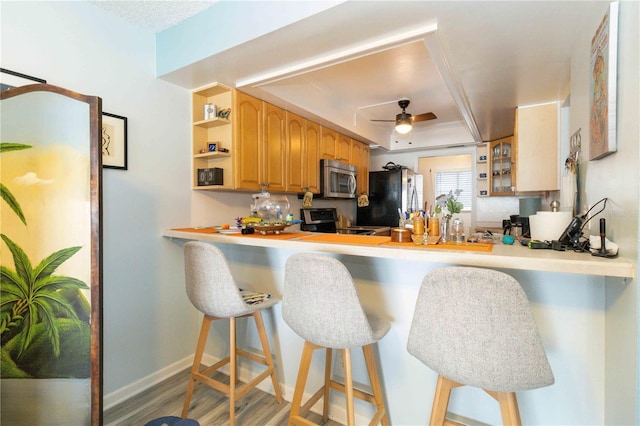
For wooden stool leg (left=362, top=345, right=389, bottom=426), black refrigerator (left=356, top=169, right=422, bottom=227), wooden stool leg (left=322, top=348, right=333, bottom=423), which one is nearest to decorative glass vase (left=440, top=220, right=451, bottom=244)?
Answer: wooden stool leg (left=362, top=345, right=389, bottom=426)

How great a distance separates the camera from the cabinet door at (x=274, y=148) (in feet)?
9.21

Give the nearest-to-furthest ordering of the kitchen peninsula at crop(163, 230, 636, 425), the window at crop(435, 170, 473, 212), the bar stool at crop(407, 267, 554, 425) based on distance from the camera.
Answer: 1. the bar stool at crop(407, 267, 554, 425)
2. the kitchen peninsula at crop(163, 230, 636, 425)
3. the window at crop(435, 170, 473, 212)

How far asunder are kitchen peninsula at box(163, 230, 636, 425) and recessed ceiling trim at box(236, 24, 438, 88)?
3.69ft

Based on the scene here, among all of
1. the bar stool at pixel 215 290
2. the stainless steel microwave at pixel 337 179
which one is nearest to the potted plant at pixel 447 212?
the bar stool at pixel 215 290

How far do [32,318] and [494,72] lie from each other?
3.01 metres

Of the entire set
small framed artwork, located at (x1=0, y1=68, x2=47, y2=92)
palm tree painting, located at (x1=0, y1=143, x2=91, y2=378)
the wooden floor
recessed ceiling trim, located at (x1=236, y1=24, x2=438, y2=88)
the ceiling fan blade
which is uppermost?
the ceiling fan blade

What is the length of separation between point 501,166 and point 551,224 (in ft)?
10.0

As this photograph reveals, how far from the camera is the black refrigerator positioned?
177 inches

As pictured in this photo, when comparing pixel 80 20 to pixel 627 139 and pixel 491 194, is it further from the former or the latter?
pixel 491 194

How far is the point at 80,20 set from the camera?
191 centimetres

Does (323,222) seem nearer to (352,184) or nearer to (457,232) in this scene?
(352,184)

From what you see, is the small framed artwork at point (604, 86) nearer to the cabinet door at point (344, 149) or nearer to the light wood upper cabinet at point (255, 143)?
the light wood upper cabinet at point (255, 143)

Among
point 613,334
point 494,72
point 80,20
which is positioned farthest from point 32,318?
point 494,72

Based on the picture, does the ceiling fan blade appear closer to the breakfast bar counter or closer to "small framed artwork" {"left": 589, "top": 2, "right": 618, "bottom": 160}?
"small framed artwork" {"left": 589, "top": 2, "right": 618, "bottom": 160}
